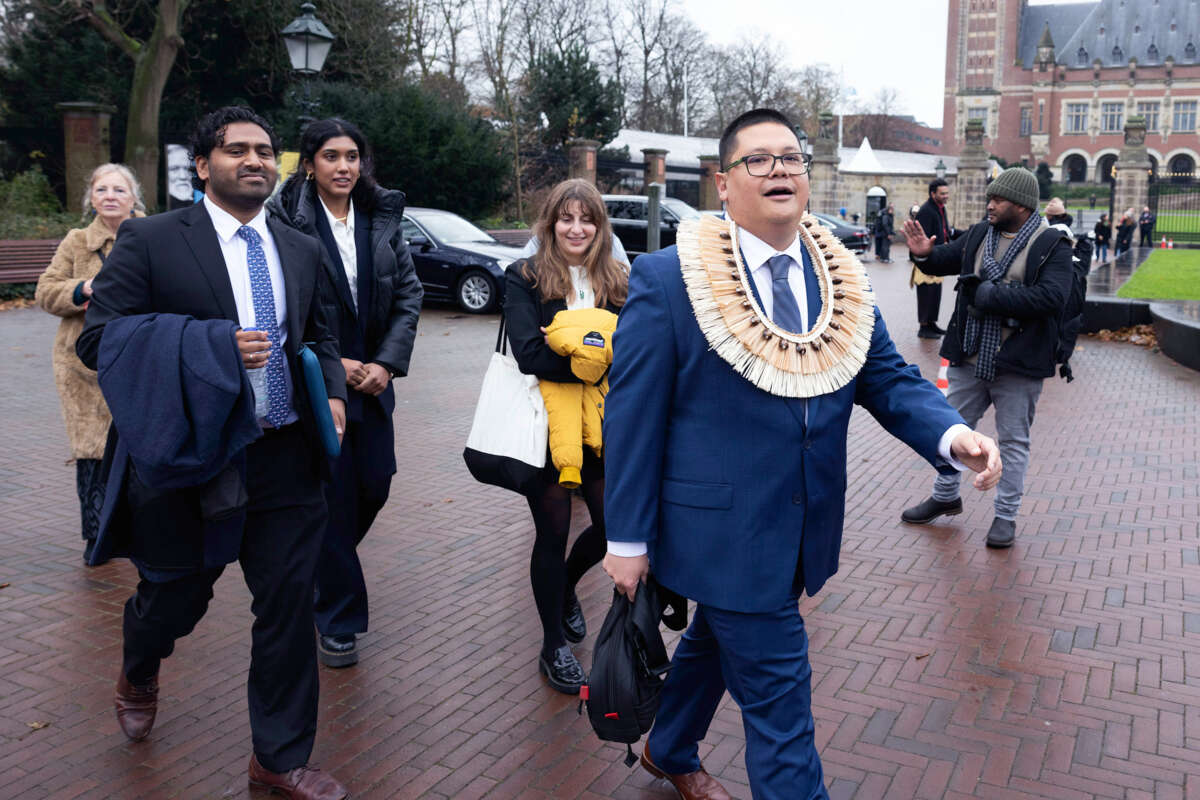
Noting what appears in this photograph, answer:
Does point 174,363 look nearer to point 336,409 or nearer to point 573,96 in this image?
point 336,409

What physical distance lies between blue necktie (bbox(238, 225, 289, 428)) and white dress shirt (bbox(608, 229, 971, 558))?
3.81 feet

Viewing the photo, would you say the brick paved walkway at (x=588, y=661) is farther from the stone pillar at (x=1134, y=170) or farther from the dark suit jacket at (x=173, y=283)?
the stone pillar at (x=1134, y=170)

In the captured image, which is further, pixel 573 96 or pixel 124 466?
pixel 573 96

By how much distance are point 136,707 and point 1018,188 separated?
462 centimetres

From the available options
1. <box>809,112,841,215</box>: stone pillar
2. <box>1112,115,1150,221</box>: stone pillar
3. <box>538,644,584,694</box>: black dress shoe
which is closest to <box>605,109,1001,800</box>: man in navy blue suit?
<box>538,644,584,694</box>: black dress shoe

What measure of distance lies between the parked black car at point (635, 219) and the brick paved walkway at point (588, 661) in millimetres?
14650

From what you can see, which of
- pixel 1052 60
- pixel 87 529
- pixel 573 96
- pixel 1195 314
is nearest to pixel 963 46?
pixel 1052 60

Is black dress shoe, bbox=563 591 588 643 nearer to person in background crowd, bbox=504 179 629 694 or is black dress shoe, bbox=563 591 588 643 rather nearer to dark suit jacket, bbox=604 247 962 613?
person in background crowd, bbox=504 179 629 694

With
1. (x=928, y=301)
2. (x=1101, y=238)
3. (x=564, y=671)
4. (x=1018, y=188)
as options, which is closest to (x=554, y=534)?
(x=564, y=671)

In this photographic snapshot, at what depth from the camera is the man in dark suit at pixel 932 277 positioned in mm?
12430

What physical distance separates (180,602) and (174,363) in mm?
812

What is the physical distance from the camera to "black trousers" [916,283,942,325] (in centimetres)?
1400

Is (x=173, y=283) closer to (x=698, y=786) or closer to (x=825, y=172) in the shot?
(x=698, y=786)

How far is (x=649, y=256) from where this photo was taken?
8.70 feet
